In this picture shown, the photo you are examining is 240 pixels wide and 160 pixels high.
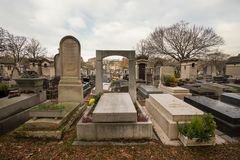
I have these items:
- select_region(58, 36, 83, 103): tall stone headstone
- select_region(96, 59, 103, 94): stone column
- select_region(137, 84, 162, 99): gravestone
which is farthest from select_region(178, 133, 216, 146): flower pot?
select_region(96, 59, 103, 94): stone column

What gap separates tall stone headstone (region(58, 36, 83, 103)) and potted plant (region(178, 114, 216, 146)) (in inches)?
199

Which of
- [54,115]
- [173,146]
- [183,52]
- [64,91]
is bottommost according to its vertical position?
[173,146]

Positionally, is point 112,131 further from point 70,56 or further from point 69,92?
point 70,56

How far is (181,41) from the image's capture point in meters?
25.1

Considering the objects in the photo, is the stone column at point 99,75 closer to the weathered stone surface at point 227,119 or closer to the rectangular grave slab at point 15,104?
the rectangular grave slab at point 15,104

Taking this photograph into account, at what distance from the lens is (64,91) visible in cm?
663

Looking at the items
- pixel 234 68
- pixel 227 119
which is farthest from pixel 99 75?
pixel 234 68

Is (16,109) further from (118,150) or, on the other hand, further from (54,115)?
(118,150)

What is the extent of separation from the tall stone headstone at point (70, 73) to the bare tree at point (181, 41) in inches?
859

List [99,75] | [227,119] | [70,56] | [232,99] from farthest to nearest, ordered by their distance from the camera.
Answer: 1. [99,75]
2. [70,56]
3. [232,99]
4. [227,119]

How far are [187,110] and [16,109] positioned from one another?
5.80 metres

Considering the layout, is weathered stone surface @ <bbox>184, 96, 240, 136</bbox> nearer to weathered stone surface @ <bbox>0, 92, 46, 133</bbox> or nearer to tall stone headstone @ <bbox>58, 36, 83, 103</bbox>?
tall stone headstone @ <bbox>58, 36, 83, 103</bbox>

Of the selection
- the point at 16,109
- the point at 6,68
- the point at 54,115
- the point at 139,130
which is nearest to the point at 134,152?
the point at 139,130

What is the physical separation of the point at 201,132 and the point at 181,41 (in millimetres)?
25388
